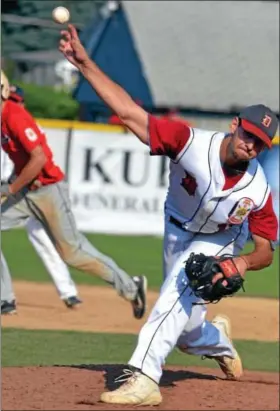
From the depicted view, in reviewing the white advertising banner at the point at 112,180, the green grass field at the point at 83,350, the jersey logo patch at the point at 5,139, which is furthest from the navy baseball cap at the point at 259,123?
the white advertising banner at the point at 112,180

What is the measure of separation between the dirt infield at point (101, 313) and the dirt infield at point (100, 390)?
2.92 meters

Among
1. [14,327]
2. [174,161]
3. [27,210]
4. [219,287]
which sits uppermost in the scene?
[174,161]

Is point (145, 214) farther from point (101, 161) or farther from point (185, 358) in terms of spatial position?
point (185, 358)

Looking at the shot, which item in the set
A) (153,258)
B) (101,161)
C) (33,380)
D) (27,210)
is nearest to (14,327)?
(27,210)

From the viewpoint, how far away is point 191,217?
260 inches

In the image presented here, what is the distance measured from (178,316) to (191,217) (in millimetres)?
582

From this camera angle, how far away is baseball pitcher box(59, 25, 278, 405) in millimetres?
6059

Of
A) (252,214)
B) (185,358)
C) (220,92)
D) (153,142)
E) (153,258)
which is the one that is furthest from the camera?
(220,92)

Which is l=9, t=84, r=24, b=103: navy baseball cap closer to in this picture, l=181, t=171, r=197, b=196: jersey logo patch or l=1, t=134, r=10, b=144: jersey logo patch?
l=1, t=134, r=10, b=144: jersey logo patch

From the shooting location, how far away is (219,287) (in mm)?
6254

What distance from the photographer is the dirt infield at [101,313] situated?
10367 mm

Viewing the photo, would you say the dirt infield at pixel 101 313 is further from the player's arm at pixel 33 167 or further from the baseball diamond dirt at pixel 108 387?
the player's arm at pixel 33 167

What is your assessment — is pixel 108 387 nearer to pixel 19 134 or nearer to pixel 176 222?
pixel 176 222

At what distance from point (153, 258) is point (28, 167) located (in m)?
6.55
